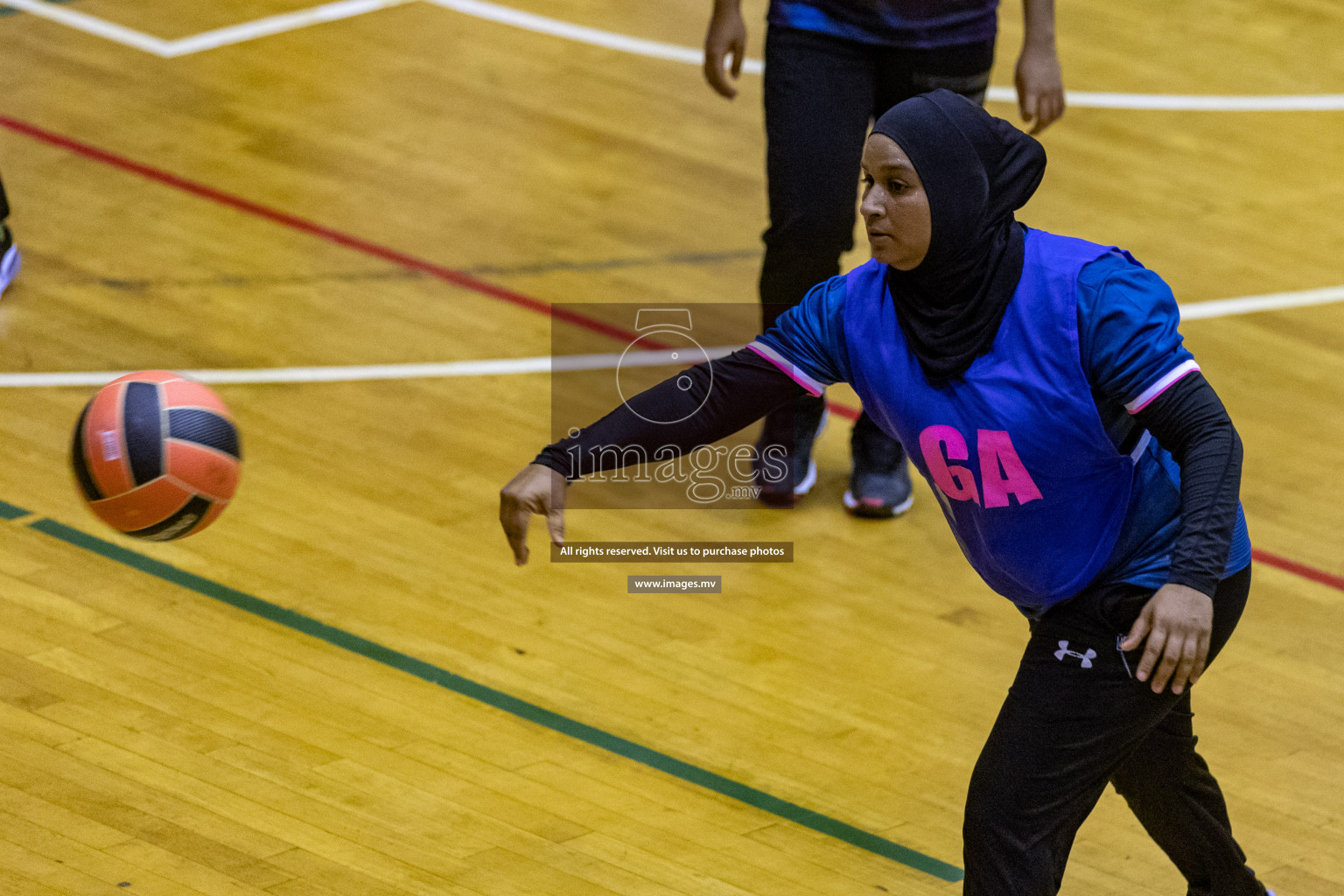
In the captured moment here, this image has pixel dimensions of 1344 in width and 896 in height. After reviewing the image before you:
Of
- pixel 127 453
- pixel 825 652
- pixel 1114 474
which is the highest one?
pixel 1114 474

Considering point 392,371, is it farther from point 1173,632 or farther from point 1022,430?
point 1173,632

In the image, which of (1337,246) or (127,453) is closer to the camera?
(127,453)

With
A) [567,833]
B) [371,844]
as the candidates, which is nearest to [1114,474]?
[567,833]

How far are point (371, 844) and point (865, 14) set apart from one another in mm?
2361

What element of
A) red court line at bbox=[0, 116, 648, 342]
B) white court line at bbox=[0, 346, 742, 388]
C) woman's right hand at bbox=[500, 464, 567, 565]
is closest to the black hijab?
woman's right hand at bbox=[500, 464, 567, 565]

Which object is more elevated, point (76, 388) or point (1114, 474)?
point (1114, 474)

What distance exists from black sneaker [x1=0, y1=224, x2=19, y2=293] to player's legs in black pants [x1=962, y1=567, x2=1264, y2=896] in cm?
366

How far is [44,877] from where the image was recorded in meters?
3.09

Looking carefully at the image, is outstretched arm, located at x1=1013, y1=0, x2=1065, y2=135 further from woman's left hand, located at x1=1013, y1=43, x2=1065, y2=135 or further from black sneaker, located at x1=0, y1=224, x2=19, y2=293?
black sneaker, located at x1=0, y1=224, x2=19, y2=293

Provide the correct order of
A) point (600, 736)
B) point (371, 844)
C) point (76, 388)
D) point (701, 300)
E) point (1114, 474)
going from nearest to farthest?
point (1114, 474)
point (371, 844)
point (600, 736)
point (76, 388)
point (701, 300)

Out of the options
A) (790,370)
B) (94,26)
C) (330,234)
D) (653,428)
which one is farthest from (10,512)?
(94,26)

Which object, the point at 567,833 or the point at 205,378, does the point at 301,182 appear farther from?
the point at 567,833

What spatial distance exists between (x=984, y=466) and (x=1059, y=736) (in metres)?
0.43

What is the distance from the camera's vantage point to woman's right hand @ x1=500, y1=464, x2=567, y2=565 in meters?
2.70
